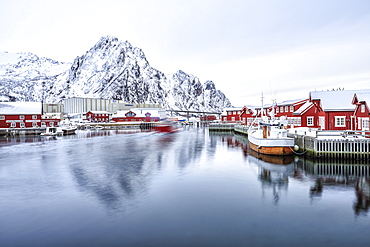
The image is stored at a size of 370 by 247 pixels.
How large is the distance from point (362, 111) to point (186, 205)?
28829 millimetres

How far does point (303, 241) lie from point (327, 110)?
33384 millimetres

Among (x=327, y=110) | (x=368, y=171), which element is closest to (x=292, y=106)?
(x=327, y=110)

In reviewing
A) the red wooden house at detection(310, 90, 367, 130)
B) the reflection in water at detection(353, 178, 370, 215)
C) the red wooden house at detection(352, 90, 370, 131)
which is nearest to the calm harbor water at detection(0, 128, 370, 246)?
the reflection in water at detection(353, 178, 370, 215)

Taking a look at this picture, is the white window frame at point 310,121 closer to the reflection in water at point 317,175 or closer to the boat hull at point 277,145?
the boat hull at point 277,145

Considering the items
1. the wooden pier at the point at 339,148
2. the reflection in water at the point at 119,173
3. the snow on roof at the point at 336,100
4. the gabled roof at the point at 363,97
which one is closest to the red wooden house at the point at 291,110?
the snow on roof at the point at 336,100

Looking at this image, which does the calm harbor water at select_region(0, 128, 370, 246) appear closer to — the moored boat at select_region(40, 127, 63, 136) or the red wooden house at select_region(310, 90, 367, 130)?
the red wooden house at select_region(310, 90, 367, 130)

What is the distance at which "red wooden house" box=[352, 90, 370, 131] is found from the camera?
3216cm

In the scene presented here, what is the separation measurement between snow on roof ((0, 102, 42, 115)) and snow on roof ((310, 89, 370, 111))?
78332mm

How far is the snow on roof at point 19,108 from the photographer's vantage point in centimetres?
8038

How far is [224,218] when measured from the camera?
1340 cm

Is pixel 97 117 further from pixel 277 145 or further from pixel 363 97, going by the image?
pixel 363 97

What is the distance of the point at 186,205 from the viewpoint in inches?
614

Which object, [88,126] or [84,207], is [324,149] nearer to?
[84,207]

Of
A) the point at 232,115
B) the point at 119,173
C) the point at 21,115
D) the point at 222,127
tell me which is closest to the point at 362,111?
the point at 119,173
